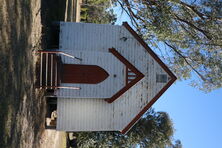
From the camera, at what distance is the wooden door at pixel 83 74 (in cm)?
1891

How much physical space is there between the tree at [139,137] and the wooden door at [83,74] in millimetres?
12891

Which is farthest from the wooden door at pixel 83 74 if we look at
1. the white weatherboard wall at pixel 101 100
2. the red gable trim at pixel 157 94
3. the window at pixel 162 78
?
the window at pixel 162 78

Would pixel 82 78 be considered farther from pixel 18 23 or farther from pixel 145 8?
pixel 145 8

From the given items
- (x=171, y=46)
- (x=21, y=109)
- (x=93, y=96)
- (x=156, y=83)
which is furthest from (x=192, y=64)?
(x=21, y=109)

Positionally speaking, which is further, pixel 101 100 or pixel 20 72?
pixel 101 100

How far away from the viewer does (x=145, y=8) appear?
2516 cm

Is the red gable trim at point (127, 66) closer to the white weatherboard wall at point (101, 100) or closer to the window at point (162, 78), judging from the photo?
the white weatherboard wall at point (101, 100)

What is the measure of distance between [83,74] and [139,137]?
14.1m

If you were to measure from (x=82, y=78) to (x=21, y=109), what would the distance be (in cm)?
532

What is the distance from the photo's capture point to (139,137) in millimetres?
30578

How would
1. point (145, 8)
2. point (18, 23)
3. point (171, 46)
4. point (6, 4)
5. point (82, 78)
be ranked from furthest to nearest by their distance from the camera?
1. point (171, 46)
2. point (145, 8)
3. point (82, 78)
4. point (18, 23)
5. point (6, 4)

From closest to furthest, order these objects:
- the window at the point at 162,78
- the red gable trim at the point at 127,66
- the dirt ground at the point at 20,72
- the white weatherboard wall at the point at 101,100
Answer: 1. the dirt ground at the point at 20,72
2. the red gable trim at the point at 127,66
3. the white weatherboard wall at the point at 101,100
4. the window at the point at 162,78

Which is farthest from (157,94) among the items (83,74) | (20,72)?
(20,72)

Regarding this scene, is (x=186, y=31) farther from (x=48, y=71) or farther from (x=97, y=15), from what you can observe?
(x=97, y=15)
